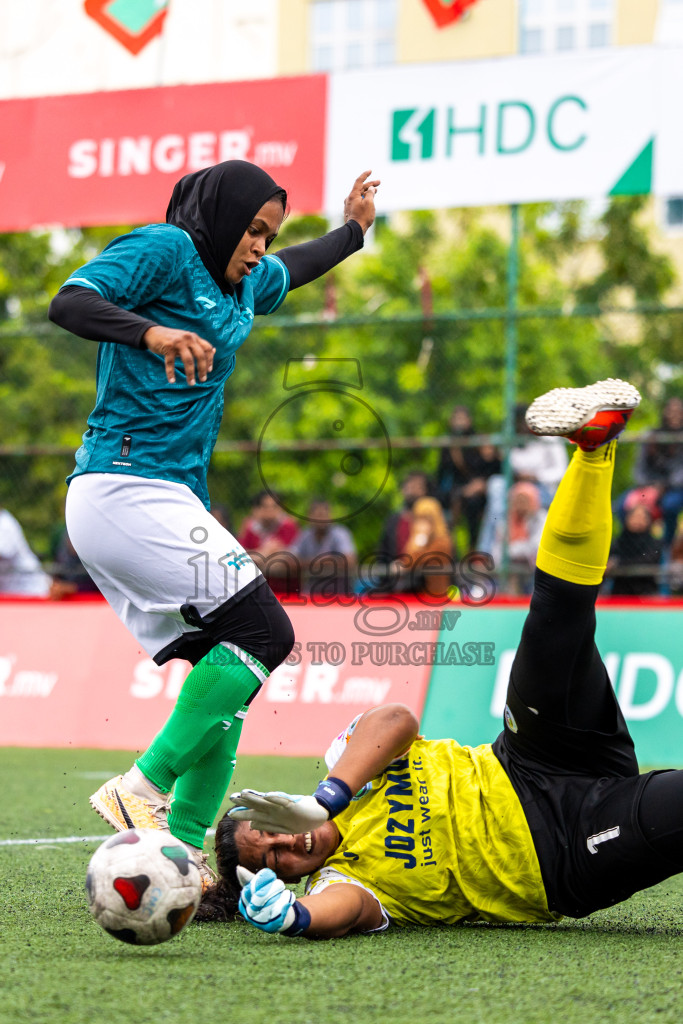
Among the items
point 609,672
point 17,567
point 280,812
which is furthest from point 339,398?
point 280,812

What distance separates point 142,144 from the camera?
9648 millimetres

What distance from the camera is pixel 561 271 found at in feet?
82.7

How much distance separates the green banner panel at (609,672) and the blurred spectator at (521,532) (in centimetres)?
79

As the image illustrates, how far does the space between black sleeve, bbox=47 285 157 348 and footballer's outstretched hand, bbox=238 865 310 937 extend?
1.45 meters

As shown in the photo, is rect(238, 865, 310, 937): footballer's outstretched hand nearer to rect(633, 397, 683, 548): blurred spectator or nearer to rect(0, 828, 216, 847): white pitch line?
rect(0, 828, 216, 847): white pitch line

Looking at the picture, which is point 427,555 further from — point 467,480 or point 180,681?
point 180,681

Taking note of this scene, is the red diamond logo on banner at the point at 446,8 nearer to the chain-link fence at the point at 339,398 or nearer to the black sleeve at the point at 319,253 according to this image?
the chain-link fence at the point at 339,398

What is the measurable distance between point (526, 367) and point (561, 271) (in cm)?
565

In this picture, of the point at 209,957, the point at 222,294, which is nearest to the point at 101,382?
the point at 222,294

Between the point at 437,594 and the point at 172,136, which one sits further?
the point at 172,136

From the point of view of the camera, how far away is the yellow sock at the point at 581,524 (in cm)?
365

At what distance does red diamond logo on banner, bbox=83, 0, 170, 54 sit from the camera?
1058cm

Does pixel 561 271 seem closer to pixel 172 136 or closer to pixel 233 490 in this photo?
pixel 233 490

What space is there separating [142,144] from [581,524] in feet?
23.2
